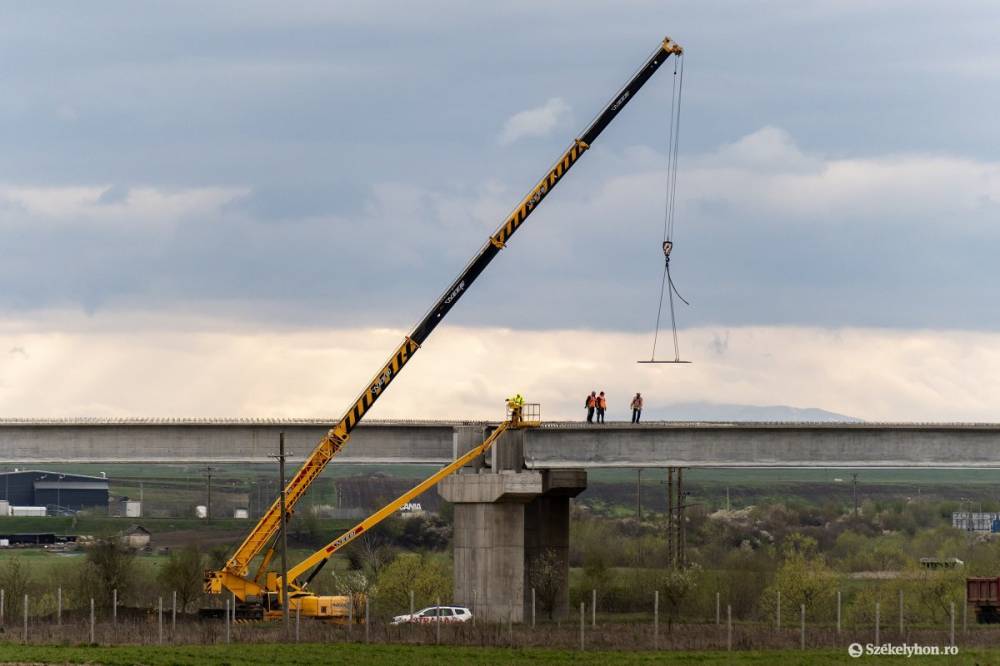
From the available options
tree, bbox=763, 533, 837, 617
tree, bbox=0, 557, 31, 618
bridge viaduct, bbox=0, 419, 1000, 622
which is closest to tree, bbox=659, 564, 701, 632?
tree, bbox=763, 533, 837, 617

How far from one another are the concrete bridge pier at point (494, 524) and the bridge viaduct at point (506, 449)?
4cm

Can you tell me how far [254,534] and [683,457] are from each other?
19.4m

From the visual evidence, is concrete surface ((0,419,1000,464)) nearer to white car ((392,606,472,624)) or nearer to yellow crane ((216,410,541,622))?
yellow crane ((216,410,541,622))

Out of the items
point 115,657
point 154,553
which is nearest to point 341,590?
point 115,657

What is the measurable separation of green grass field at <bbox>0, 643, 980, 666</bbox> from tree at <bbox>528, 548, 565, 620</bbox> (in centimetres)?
2761

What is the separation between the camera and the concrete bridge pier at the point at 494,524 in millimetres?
82250

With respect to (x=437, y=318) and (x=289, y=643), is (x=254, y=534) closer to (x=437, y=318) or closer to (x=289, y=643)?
(x=437, y=318)

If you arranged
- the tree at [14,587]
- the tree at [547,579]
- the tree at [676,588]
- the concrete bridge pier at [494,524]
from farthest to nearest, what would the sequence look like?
the tree at [676,588] → the tree at [14,587] → the tree at [547,579] → the concrete bridge pier at [494,524]

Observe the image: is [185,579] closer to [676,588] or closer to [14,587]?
[14,587]

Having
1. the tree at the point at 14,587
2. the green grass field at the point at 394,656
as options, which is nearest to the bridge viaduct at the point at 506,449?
the tree at the point at 14,587

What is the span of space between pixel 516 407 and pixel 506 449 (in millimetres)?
1959

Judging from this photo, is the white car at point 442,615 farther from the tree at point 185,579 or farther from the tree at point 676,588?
the tree at point 185,579

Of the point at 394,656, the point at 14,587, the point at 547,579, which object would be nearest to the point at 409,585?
the point at 547,579

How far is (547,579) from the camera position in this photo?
3465 inches
